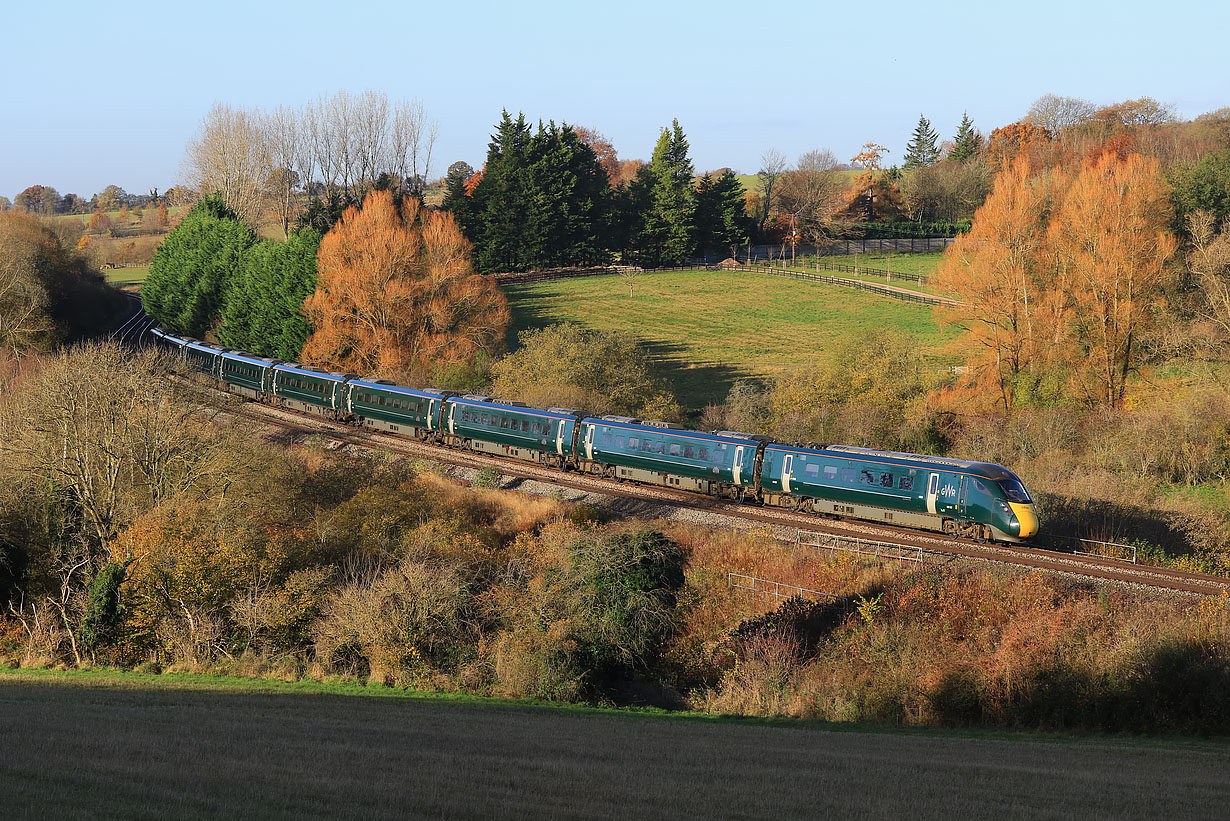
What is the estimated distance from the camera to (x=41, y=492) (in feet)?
114

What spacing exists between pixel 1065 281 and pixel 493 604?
36.1 m

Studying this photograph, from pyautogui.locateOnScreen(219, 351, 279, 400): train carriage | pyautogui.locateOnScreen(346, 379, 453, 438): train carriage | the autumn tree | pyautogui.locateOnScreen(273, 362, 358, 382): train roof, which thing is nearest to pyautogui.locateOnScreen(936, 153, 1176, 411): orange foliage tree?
the autumn tree

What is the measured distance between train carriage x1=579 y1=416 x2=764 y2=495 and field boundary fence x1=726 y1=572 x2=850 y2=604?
22.8ft

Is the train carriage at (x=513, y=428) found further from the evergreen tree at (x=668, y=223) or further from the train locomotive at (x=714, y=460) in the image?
the evergreen tree at (x=668, y=223)

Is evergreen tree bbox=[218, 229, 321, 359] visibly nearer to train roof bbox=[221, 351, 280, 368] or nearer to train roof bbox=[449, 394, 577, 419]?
train roof bbox=[221, 351, 280, 368]

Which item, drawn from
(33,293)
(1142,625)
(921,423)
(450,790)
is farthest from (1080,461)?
(33,293)

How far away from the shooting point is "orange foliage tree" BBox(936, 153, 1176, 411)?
49.1 metres

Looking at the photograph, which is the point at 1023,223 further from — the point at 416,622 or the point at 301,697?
the point at 301,697

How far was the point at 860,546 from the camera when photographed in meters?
30.7

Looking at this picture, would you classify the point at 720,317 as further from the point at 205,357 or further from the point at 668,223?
the point at 205,357

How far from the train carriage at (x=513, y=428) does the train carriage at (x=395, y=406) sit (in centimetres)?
128

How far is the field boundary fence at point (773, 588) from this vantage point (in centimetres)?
2817

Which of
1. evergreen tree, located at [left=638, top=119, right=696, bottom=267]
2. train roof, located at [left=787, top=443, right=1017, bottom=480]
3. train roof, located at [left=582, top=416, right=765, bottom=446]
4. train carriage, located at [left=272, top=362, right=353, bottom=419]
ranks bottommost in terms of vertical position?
train carriage, located at [left=272, top=362, right=353, bottom=419]

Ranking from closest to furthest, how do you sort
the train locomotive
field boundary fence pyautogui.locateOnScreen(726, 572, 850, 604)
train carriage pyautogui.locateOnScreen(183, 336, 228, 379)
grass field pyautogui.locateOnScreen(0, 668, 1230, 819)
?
1. grass field pyautogui.locateOnScreen(0, 668, 1230, 819)
2. field boundary fence pyautogui.locateOnScreen(726, 572, 850, 604)
3. the train locomotive
4. train carriage pyautogui.locateOnScreen(183, 336, 228, 379)
